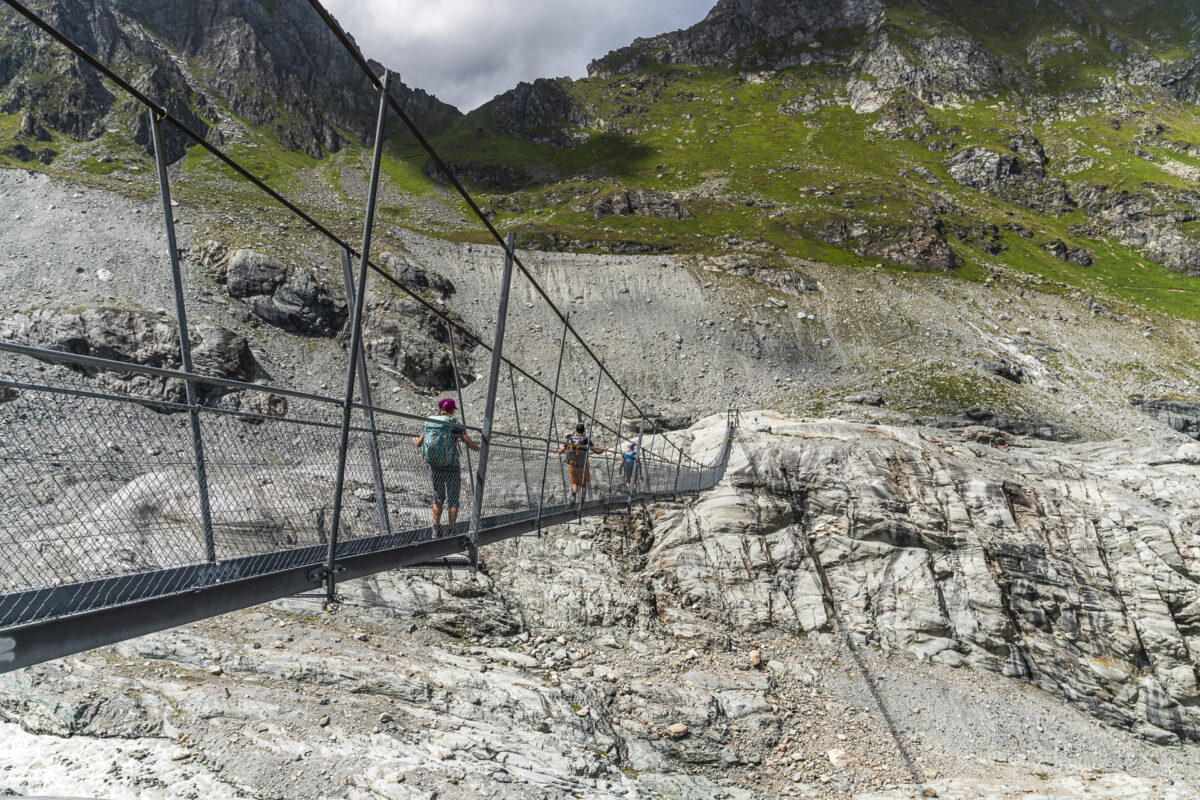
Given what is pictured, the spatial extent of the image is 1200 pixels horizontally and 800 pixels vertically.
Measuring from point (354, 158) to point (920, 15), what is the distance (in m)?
139

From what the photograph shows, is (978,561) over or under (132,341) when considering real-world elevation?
under

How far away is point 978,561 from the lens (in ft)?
51.9

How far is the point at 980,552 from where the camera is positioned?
52.3 ft

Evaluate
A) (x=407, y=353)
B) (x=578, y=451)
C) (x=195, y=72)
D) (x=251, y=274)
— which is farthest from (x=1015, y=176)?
(x=195, y=72)

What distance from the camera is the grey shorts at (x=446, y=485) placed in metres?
6.42

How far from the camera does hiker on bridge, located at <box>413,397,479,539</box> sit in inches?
250

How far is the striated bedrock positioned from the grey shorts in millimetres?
10188

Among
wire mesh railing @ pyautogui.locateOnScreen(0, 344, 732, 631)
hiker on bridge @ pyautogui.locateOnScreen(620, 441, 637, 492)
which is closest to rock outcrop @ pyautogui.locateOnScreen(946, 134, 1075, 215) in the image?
hiker on bridge @ pyautogui.locateOnScreen(620, 441, 637, 492)

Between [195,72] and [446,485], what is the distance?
13001cm

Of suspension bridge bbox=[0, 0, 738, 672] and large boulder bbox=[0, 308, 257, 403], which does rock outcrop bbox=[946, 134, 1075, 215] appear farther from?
suspension bridge bbox=[0, 0, 738, 672]

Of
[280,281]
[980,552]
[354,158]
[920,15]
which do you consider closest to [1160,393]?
[980,552]

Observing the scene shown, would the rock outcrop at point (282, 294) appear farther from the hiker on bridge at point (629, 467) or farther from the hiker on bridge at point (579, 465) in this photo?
the hiker on bridge at point (579, 465)

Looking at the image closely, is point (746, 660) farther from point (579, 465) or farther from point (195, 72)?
point (195, 72)

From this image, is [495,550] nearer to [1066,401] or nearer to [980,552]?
[980,552]
